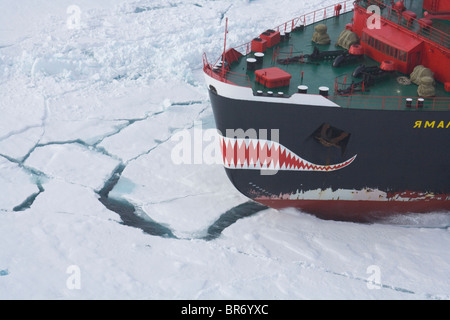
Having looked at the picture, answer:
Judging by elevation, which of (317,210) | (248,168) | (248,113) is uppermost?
(248,113)

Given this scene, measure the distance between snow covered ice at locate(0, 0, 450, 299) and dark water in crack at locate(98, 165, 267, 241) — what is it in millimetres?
34

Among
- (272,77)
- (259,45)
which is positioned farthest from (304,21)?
(272,77)

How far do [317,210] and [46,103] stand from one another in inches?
282

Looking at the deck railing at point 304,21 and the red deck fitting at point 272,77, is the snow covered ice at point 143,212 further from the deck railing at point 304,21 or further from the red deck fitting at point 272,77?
the red deck fitting at point 272,77

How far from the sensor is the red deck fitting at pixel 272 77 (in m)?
11.5

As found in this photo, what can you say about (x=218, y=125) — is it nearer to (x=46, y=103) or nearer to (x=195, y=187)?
(x=195, y=187)

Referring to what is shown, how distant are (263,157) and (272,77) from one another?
4.64 ft

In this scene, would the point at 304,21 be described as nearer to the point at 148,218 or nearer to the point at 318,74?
the point at 318,74

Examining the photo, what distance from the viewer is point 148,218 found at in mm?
11820

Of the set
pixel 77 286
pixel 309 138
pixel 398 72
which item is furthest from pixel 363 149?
pixel 77 286

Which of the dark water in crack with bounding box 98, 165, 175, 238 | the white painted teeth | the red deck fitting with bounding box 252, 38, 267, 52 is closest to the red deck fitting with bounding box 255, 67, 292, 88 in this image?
the white painted teeth

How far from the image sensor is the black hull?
11.0m

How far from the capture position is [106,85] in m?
16.3

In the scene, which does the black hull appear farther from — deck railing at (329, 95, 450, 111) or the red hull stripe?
deck railing at (329, 95, 450, 111)
